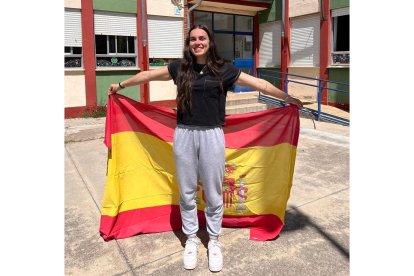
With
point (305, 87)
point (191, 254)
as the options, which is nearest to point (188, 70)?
point (191, 254)

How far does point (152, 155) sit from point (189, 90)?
1103 mm

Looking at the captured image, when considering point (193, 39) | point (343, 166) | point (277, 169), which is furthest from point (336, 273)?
point (343, 166)

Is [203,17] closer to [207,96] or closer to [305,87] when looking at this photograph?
[305,87]

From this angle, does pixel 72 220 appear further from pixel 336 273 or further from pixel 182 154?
pixel 336 273

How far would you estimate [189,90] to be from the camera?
105 inches

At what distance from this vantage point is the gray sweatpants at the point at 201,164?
9.06 feet

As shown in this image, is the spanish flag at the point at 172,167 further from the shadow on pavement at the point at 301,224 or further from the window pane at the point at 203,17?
the window pane at the point at 203,17

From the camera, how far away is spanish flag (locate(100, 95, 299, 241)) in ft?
11.1

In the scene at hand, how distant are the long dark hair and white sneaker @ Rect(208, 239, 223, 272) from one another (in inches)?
45.8

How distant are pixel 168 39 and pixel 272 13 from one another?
4.53 metres

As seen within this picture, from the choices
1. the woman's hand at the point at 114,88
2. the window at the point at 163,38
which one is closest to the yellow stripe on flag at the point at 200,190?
the woman's hand at the point at 114,88

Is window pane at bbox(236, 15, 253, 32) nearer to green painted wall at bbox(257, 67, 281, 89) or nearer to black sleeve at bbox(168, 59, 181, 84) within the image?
green painted wall at bbox(257, 67, 281, 89)

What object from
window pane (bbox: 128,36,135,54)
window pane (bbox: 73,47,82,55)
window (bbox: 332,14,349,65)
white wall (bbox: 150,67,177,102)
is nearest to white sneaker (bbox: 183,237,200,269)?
window pane (bbox: 73,47,82,55)

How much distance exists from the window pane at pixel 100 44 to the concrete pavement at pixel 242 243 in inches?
294
